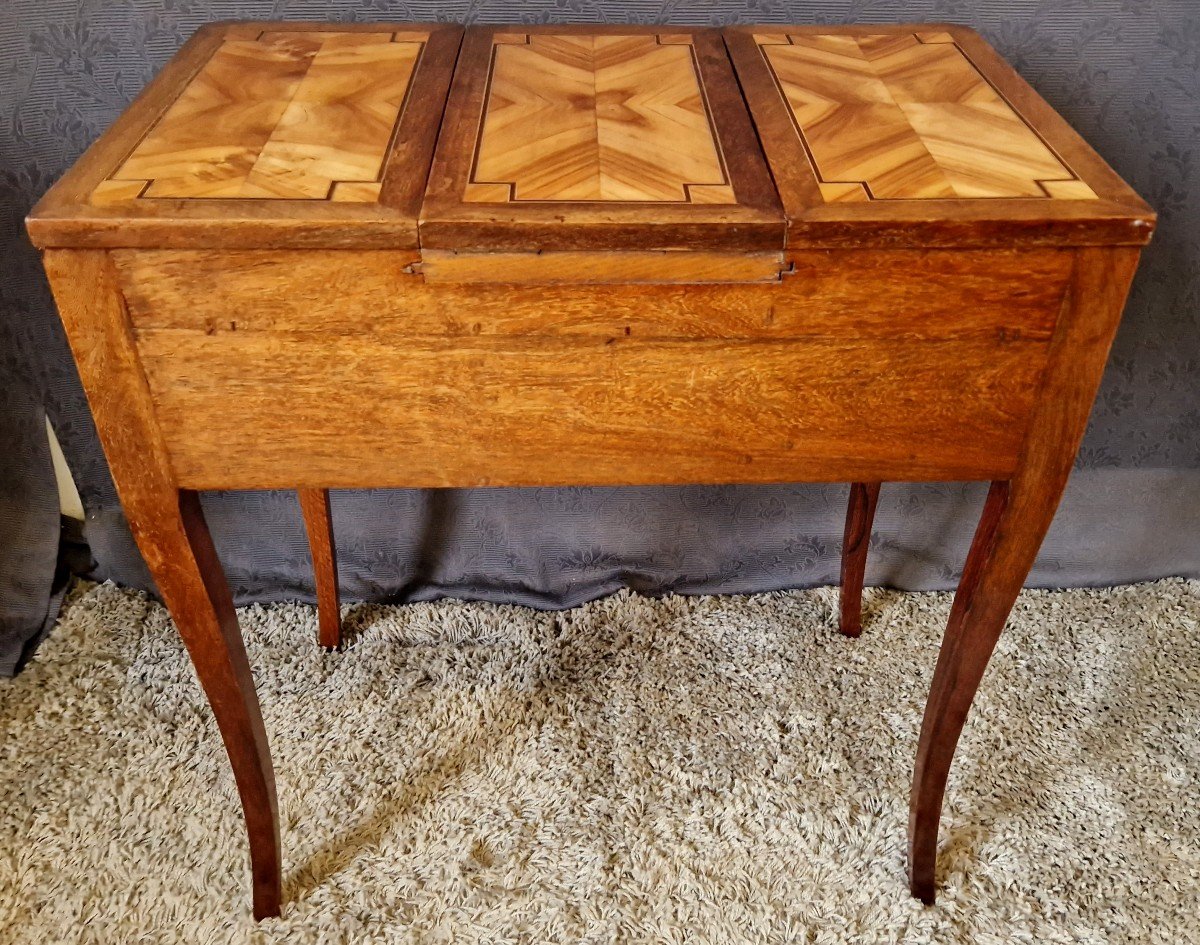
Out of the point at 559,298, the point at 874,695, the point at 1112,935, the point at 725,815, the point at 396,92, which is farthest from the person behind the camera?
the point at 874,695

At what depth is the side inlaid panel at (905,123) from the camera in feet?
2.55

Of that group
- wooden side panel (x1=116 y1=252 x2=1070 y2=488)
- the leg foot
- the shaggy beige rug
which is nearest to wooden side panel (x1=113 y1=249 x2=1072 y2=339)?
wooden side panel (x1=116 y1=252 x2=1070 y2=488)

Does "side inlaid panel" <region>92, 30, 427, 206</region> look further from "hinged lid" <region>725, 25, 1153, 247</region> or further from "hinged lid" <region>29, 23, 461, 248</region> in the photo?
"hinged lid" <region>725, 25, 1153, 247</region>

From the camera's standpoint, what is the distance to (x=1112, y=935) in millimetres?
1097

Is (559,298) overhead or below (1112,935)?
overhead

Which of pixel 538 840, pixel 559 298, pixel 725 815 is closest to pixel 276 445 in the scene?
pixel 559 298

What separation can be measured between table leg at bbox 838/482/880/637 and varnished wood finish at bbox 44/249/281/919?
2.44 ft

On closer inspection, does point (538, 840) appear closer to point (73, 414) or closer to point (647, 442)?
point (647, 442)

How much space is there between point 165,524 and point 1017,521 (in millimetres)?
690

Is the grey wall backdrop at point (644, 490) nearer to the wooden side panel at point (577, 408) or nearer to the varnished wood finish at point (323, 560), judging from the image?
the varnished wood finish at point (323, 560)

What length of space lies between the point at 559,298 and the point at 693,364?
A: 11cm

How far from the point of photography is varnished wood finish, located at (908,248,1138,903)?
765 mm

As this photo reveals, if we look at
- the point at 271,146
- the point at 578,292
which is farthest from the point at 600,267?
the point at 271,146

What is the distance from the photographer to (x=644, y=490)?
4.85ft
